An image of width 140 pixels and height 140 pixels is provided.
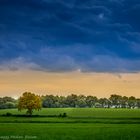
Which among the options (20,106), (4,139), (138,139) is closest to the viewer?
(4,139)

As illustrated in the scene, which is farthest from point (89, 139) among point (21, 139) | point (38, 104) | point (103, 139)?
point (38, 104)

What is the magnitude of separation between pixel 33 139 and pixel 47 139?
62.9 inches

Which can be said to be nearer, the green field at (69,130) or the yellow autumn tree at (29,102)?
the green field at (69,130)

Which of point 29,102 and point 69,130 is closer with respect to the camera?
point 69,130

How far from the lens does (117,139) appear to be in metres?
39.8

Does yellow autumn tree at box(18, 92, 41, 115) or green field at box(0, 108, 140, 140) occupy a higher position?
yellow autumn tree at box(18, 92, 41, 115)

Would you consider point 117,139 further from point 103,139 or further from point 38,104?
A: point 38,104

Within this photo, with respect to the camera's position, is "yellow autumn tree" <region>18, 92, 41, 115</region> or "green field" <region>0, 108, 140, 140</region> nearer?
Result: "green field" <region>0, 108, 140, 140</region>

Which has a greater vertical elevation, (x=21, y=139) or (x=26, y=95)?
(x=26, y=95)

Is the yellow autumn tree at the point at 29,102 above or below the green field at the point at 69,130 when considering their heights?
above

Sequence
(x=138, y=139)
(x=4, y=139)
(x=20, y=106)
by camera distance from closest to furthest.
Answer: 1. (x=4, y=139)
2. (x=138, y=139)
3. (x=20, y=106)

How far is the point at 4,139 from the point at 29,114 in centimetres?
9195

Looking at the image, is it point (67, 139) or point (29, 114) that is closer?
point (67, 139)

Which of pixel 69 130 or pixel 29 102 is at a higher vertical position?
pixel 29 102
